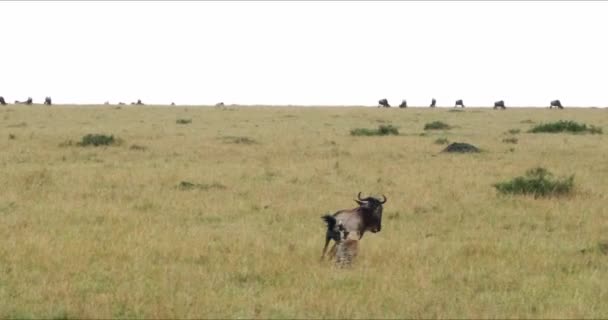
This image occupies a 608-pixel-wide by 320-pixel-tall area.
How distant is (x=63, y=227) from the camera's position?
1140 centimetres

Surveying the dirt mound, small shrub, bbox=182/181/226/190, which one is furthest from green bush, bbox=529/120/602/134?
small shrub, bbox=182/181/226/190

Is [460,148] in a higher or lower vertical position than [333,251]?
higher

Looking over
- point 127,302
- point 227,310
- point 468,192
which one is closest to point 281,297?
point 227,310

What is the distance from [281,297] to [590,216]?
6.93 m

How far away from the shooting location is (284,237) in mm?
11070

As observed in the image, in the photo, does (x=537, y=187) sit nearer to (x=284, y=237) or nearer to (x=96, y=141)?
(x=284, y=237)

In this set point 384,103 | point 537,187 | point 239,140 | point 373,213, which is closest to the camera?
point 373,213

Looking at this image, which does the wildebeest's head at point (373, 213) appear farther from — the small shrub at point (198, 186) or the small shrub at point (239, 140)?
the small shrub at point (239, 140)

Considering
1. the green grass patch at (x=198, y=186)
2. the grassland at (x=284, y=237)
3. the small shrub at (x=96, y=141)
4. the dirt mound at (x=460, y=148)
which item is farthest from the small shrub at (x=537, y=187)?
the small shrub at (x=96, y=141)

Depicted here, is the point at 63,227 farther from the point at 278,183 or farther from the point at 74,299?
the point at 278,183

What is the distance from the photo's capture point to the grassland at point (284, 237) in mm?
7680

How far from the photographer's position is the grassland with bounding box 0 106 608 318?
768 cm

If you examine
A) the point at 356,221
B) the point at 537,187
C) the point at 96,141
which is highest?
the point at 356,221

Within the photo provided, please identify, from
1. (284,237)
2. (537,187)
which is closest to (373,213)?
(284,237)
